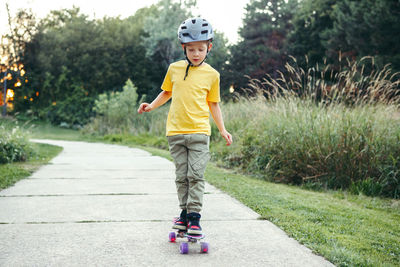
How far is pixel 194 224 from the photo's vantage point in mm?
2633

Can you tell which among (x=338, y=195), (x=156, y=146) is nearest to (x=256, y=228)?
(x=338, y=195)

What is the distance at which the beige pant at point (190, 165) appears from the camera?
2.68 m

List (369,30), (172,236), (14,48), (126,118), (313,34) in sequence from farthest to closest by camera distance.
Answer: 1. (313,34)
2. (369,30)
3. (14,48)
4. (126,118)
5. (172,236)

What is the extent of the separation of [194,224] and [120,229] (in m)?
0.74

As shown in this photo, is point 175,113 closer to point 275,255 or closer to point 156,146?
point 275,255

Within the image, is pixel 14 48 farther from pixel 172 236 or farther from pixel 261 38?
pixel 261 38

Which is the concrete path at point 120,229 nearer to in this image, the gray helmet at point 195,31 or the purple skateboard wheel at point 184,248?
the purple skateboard wheel at point 184,248

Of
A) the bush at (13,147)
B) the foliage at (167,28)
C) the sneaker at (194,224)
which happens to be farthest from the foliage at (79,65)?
the sneaker at (194,224)

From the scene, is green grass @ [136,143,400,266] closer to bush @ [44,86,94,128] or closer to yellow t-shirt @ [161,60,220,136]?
yellow t-shirt @ [161,60,220,136]

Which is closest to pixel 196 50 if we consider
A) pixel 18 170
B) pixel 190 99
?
pixel 190 99

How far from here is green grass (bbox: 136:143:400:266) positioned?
2559 mm

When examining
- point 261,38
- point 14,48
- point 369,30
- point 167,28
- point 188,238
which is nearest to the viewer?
point 188,238

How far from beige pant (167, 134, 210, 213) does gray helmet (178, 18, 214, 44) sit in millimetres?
694

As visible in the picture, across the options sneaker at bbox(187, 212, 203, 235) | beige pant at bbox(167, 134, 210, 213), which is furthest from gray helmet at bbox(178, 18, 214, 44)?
sneaker at bbox(187, 212, 203, 235)
